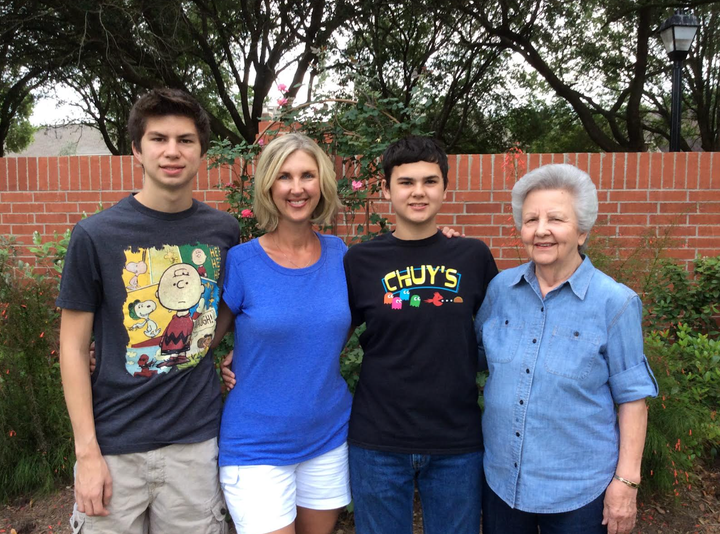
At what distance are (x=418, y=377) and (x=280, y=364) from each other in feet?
1.61

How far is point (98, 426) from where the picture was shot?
1744 mm

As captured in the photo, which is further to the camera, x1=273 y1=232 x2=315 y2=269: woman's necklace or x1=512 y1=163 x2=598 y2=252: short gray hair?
x1=273 y1=232 x2=315 y2=269: woman's necklace

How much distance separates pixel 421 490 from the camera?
1.94m

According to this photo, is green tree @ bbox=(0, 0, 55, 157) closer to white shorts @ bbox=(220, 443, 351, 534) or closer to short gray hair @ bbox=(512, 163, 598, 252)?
white shorts @ bbox=(220, 443, 351, 534)

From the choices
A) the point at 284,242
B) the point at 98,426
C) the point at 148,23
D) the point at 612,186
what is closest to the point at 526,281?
the point at 284,242

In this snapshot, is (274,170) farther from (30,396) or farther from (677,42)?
(677,42)

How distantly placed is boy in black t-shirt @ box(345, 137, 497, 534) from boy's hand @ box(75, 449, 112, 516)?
0.84 metres

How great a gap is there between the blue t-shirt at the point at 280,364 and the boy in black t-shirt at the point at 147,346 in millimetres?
102

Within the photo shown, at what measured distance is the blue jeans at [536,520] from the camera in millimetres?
1700

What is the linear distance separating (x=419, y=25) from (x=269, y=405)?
1287 cm

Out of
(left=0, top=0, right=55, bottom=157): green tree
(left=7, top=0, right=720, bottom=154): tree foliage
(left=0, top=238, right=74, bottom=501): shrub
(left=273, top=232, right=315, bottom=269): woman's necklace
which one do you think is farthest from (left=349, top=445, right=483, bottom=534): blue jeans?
(left=0, top=0, right=55, bottom=157): green tree

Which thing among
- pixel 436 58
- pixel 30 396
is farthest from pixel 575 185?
pixel 436 58

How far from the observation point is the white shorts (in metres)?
1.87

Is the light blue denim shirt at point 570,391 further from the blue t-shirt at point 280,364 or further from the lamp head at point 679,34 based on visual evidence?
the lamp head at point 679,34
